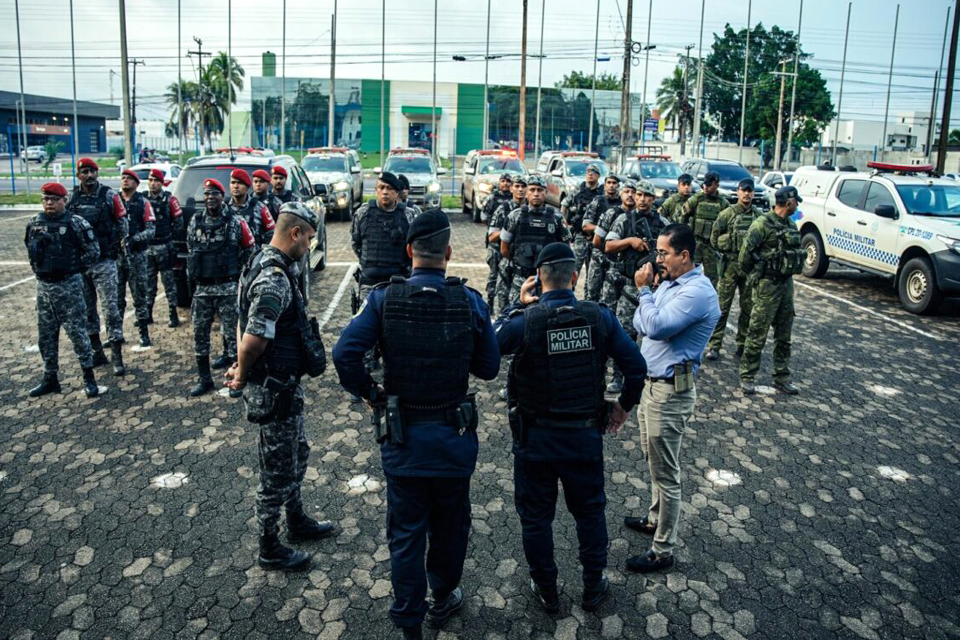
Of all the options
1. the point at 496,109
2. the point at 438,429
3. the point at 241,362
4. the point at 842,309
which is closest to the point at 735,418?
the point at 438,429

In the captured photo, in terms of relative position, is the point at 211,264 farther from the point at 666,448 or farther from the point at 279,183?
the point at 666,448

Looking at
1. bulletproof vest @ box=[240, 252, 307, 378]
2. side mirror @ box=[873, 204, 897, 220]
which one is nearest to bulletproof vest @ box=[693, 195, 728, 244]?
side mirror @ box=[873, 204, 897, 220]

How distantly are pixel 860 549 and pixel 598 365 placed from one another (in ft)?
7.57

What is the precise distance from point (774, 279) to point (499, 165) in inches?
610

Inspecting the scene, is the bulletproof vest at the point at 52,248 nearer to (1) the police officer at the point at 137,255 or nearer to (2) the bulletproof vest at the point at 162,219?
(1) the police officer at the point at 137,255

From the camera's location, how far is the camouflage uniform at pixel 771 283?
7066 mm

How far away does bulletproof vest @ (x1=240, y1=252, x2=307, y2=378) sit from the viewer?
12.9 feet

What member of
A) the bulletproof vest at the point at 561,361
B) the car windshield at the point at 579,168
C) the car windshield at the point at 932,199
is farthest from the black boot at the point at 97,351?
the car windshield at the point at 579,168

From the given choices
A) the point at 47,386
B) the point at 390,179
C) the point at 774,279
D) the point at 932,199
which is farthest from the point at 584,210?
the point at 47,386

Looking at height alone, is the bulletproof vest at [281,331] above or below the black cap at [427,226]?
below

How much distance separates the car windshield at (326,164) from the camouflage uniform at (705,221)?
13.9 metres

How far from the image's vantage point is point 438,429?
3.34 m

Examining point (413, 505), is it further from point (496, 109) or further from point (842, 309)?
point (496, 109)

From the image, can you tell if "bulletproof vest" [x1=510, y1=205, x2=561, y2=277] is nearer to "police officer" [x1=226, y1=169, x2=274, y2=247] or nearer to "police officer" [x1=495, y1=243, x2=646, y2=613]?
"police officer" [x1=226, y1=169, x2=274, y2=247]
